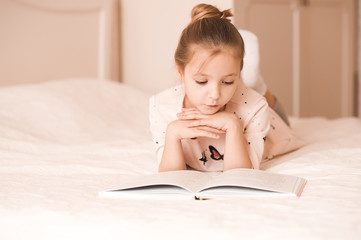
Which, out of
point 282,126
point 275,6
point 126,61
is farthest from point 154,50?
point 282,126

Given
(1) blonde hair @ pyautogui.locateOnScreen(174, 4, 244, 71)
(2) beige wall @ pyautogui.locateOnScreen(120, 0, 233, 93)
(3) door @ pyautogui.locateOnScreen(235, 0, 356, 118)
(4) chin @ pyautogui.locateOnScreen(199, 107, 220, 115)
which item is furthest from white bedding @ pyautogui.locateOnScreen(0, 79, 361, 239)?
(3) door @ pyautogui.locateOnScreen(235, 0, 356, 118)

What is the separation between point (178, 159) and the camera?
118cm

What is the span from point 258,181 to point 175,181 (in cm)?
16

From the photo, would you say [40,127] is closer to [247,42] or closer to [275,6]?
[247,42]

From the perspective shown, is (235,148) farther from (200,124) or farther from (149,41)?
(149,41)

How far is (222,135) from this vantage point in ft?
4.25

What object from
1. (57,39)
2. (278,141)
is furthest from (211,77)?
(57,39)

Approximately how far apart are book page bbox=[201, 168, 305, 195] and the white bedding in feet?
0.08

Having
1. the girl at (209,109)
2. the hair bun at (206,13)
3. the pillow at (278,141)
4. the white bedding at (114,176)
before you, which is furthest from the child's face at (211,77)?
the pillow at (278,141)

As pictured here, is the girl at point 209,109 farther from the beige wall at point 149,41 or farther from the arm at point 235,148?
the beige wall at point 149,41

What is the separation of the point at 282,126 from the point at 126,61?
4.28 feet

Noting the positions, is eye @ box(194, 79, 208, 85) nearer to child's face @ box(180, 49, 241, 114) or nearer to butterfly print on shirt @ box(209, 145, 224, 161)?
child's face @ box(180, 49, 241, 114)

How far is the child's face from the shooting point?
108 cm

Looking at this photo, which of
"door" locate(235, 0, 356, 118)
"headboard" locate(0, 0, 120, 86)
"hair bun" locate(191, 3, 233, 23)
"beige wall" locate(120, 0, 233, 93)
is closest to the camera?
"hair bun" locate(191, 3, 233, 23)
